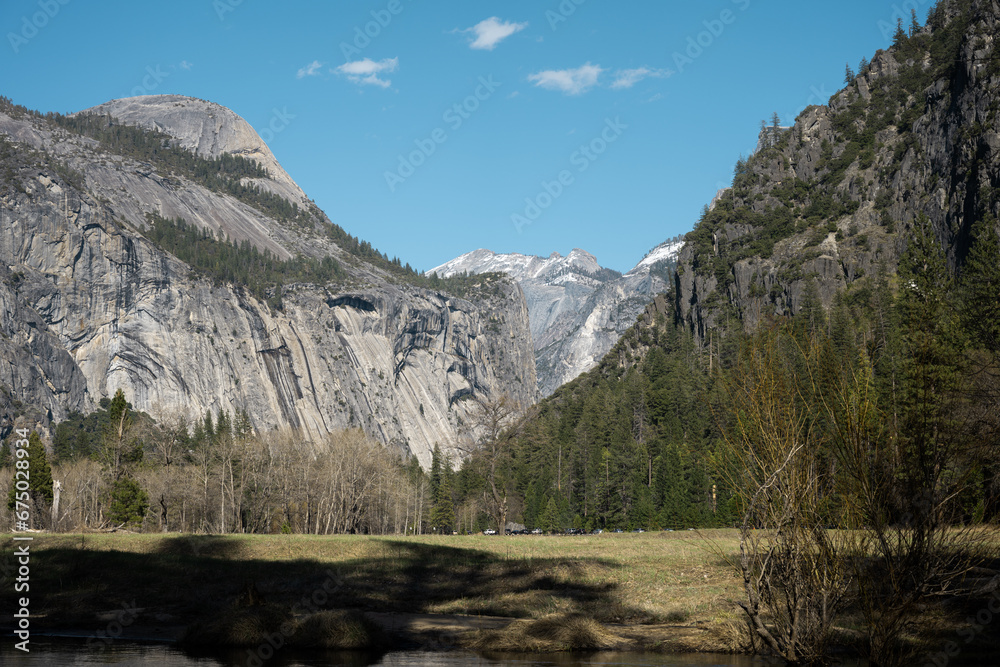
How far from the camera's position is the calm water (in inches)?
767

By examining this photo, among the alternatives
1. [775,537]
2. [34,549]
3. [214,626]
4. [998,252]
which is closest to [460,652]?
[214,626]

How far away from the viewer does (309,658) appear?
68.4 ft

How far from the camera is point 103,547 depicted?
3641 cm

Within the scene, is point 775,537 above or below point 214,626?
above

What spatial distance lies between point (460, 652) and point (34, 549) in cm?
2225

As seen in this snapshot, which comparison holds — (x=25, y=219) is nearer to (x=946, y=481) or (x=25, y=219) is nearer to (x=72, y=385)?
(x=72, y=385)

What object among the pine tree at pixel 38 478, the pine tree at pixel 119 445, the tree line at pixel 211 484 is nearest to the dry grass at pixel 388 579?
the pine tree at pixel 38 478

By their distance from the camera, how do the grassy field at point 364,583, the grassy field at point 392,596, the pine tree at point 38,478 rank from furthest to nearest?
1. the pine tree at point 38,478
2. the grassy field at point 364,583
3. the grassy field at point 392,596

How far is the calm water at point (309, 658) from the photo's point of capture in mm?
19484

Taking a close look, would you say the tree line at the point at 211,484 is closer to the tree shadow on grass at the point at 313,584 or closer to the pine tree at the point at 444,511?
the pine tree at the point at 444,511

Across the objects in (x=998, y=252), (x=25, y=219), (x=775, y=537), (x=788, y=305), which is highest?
(x=25, y=219)

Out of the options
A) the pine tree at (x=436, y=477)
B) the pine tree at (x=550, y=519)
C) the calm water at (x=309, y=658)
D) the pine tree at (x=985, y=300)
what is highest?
the pine tree at (x=985, y=300)

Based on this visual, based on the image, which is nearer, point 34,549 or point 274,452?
point 34,549

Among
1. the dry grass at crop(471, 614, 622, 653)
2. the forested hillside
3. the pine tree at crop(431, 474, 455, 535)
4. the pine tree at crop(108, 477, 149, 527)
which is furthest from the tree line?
the dry grass at crop(471, 614, 622, 653)
